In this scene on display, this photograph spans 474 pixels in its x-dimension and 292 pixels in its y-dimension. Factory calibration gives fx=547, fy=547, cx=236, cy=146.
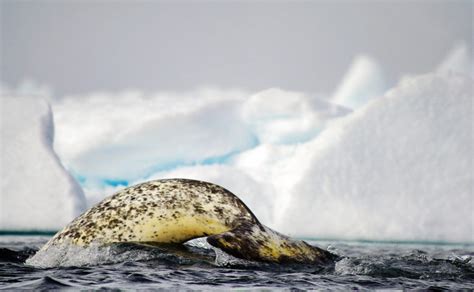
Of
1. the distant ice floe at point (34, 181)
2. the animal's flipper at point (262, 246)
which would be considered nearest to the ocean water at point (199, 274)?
the animal's flipper at point (262, 246)

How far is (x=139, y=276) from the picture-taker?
4383mm

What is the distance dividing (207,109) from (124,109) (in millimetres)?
4059

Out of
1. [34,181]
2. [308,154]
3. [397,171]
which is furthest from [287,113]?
[34,181]

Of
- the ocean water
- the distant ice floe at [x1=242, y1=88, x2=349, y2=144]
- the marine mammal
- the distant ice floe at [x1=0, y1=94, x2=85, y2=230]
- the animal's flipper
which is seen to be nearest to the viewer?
the ocean water

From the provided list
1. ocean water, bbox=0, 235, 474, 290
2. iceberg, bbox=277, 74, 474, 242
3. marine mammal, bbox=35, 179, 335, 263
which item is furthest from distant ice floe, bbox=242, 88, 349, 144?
ocean water, bbox=0, 235, 474, 290

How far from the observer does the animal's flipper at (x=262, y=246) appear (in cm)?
495

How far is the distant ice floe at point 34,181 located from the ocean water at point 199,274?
12.3m

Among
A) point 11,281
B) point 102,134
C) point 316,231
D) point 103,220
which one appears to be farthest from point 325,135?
point 11,281

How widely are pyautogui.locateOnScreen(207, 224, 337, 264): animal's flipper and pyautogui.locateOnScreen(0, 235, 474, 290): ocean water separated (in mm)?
115

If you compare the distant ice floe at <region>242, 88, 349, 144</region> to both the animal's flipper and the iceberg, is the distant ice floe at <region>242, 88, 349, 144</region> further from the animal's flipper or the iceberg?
the animal's flipper

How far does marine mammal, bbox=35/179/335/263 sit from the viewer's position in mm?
5602

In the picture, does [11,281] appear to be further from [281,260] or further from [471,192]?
[471,192]

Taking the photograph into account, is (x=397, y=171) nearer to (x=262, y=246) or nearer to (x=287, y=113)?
(x=287, y=113)

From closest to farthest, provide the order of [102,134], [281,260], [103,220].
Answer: [281,260] → [103,220] → [102,134]
